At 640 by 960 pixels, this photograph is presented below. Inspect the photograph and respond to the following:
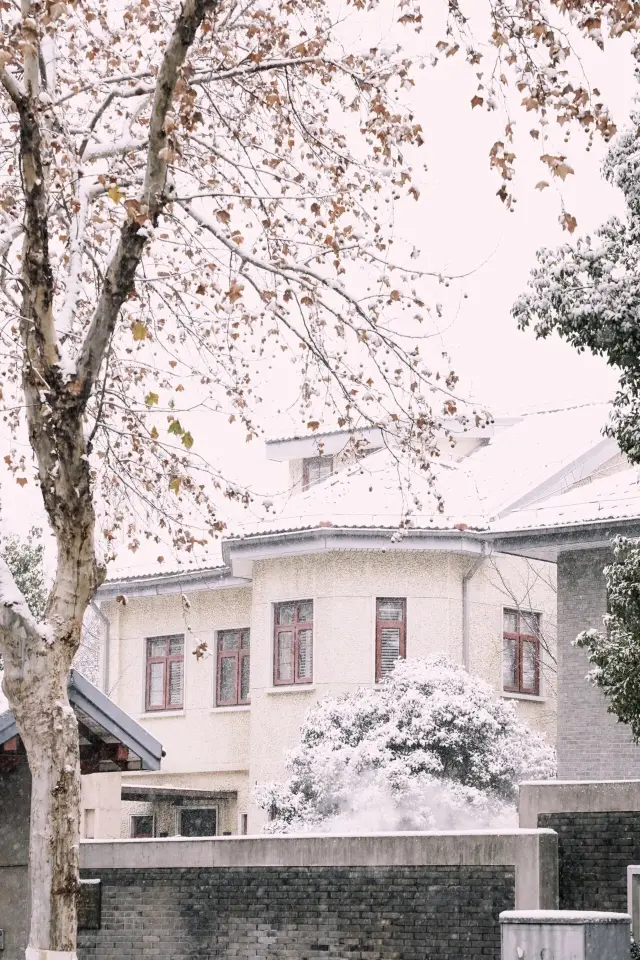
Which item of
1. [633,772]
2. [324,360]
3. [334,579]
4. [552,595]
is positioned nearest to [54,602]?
[324,360]

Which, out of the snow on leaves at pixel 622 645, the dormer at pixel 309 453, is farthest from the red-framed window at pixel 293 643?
the snow on leaves at pixel 622 645

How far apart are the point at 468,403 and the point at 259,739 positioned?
1749 centimetres

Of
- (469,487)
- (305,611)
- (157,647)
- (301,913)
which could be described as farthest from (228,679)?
(301,913)

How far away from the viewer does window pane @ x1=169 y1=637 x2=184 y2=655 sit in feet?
110

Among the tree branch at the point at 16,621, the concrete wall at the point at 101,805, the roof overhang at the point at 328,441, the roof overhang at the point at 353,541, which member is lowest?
the concrete wall at the point at 101,805

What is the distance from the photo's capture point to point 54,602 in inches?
467

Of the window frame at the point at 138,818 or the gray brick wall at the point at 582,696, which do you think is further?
the window frame at the point at 138,818

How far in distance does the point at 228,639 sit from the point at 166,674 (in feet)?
6.37

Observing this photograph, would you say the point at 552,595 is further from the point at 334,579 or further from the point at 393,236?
the point at 393,236

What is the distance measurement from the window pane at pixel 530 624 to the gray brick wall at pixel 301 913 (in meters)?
14.2

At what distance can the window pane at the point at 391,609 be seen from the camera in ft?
96.2

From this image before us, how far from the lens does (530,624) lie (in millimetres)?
30531

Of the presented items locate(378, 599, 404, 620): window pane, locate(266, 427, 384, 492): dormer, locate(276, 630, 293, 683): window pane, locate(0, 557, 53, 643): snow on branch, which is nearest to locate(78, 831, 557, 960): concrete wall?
locate(0, 557, 53, 643): snow on branch

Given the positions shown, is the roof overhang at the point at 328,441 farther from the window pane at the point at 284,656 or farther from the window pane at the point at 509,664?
the window pane at the point at 284,656
